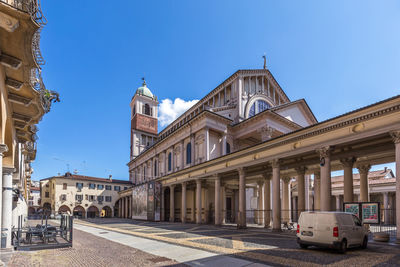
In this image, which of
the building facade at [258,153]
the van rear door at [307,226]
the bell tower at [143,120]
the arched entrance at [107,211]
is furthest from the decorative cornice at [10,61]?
the arched entrance at [107,211]

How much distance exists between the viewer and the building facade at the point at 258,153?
48.6 ft

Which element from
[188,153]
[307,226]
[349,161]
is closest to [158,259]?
[307,226]

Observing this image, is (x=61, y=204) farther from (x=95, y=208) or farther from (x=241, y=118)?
(x=241, y=118)

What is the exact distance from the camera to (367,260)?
9164 millimetres

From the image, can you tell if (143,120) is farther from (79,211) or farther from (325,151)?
(325,151)

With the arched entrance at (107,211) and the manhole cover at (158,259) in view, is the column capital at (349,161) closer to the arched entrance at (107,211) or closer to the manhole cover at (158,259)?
the manhole cover at (158,259)

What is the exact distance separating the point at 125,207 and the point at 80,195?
12.4 m

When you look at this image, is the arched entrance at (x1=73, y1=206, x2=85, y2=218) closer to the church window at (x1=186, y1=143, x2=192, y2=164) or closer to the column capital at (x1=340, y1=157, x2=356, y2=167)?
the church window at (x1=186, y1=143, x2=192, y2=164)

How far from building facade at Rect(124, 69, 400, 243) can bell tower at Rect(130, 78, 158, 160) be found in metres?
9.70

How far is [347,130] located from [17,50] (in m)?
14.3

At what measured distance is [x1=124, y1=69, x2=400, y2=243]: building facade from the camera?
14818 mm

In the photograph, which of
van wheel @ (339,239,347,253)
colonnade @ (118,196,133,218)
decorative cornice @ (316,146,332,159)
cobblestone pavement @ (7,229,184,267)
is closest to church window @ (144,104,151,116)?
colonnade @ (118,196,133,218)

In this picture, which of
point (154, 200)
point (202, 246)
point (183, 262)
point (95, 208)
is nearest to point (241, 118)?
point (154, 200)

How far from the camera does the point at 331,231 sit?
10305mm
